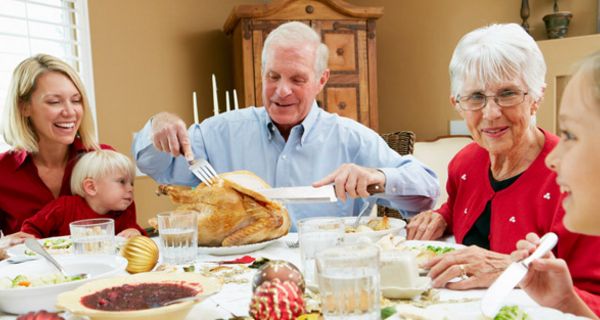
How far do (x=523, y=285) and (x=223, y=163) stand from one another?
140cm

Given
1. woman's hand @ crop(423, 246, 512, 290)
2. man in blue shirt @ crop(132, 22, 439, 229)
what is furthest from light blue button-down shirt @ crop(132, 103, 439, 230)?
woman's hand @ crop(423, 246, 512, 290)

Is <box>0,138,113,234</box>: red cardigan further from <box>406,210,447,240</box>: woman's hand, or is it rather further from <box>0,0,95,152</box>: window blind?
<box>406,210,447,240</box>: woman's hand

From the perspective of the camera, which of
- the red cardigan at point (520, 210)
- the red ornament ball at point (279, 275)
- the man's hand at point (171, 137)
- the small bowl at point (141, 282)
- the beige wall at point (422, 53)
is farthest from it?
the beige wall at point (422, 53)

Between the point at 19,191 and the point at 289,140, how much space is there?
1.09 m

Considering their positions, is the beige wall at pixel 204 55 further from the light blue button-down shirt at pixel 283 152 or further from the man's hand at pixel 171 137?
the man's hand at pixel 171 137

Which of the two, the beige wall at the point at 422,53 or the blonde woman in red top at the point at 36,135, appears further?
the beige wall at the point at 422,53

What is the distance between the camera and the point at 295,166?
1992mm

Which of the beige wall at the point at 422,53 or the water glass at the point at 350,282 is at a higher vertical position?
the beige wall at the point at 422,53

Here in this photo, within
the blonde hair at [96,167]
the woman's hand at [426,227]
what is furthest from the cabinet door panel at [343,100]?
the woman's hand at [426,227]

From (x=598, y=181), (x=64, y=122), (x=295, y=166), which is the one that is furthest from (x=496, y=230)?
(x=64, y=122)

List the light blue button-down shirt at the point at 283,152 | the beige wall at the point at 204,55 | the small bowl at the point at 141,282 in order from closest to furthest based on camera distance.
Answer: the small bowl at the point at 141,282, the light blue button-down shirt at the point at 283,152, the beige wall at the point at 204,55

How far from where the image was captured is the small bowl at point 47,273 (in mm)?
859

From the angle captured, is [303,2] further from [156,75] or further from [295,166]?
[295,166]

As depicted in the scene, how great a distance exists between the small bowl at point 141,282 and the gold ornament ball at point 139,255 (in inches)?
10.3
